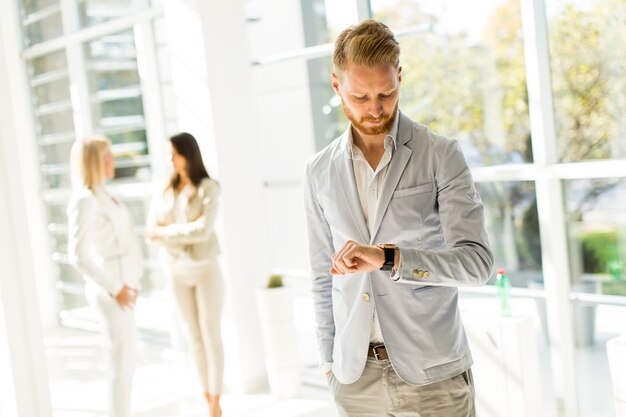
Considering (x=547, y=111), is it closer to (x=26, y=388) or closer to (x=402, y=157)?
(x=402, y=157)

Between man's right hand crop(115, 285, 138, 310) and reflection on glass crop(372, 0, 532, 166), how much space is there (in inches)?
81.0

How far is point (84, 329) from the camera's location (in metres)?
8.17

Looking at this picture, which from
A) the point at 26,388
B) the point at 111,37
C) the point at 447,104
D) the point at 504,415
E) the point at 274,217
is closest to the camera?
the point at 504,415

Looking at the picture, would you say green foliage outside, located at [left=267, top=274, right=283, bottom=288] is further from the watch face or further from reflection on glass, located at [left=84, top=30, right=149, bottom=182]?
the watch face

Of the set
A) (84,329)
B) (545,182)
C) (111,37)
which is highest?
(111,37)

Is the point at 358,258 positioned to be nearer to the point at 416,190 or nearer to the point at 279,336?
the point at 416,190

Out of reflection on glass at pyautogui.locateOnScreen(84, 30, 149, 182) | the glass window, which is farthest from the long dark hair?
the glass window

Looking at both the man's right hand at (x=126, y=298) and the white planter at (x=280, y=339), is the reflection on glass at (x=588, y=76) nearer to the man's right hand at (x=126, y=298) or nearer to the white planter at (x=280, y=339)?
the white planter at (x=280, y=339)

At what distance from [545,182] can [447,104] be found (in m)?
0.91

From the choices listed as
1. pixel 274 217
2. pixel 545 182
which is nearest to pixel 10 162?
pixel 274 217

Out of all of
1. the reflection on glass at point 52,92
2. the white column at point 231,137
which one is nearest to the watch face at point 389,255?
the white column at point 231,137

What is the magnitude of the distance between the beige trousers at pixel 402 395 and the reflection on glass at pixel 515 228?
2426 millimetres

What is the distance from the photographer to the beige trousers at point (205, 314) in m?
4.61

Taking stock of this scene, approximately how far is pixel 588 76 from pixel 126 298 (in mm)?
2692
